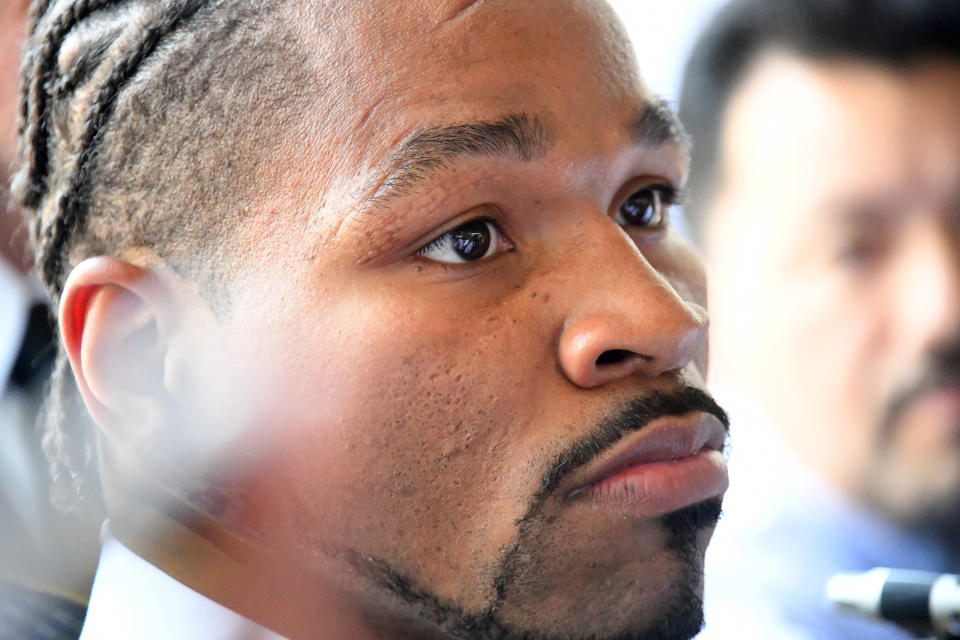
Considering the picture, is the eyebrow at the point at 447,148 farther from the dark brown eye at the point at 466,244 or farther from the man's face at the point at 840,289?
the man's face at the point at 840,289

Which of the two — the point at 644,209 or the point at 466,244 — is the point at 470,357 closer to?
the point at 466,244

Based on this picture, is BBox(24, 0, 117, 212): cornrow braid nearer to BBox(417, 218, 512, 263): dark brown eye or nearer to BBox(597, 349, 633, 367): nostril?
BBox(417, 218, 512, 263): dark brown eye

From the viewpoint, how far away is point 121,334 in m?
1.02

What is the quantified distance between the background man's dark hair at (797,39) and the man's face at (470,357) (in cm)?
64

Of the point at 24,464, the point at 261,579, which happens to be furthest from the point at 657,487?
the point at 24,464

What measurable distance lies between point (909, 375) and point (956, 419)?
0.14m

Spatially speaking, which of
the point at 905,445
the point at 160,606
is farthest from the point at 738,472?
the point at 160,606

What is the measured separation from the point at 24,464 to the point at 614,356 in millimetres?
764

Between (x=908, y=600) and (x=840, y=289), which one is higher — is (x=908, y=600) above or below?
below

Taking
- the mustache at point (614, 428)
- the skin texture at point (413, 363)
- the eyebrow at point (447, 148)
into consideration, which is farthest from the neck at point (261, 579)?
the eyebrow at point (447, 148)

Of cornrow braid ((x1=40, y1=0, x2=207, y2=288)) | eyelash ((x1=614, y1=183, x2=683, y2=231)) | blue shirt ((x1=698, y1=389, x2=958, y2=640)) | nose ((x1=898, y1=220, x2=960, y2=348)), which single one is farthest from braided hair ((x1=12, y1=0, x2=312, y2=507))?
nose ((x1=898, y1=220, x2=960, y2=348))

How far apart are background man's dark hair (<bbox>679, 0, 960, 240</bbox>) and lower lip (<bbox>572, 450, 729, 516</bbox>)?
0.71 meters

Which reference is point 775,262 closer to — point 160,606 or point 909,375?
point 909,375

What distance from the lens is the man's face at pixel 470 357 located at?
0.93 m
